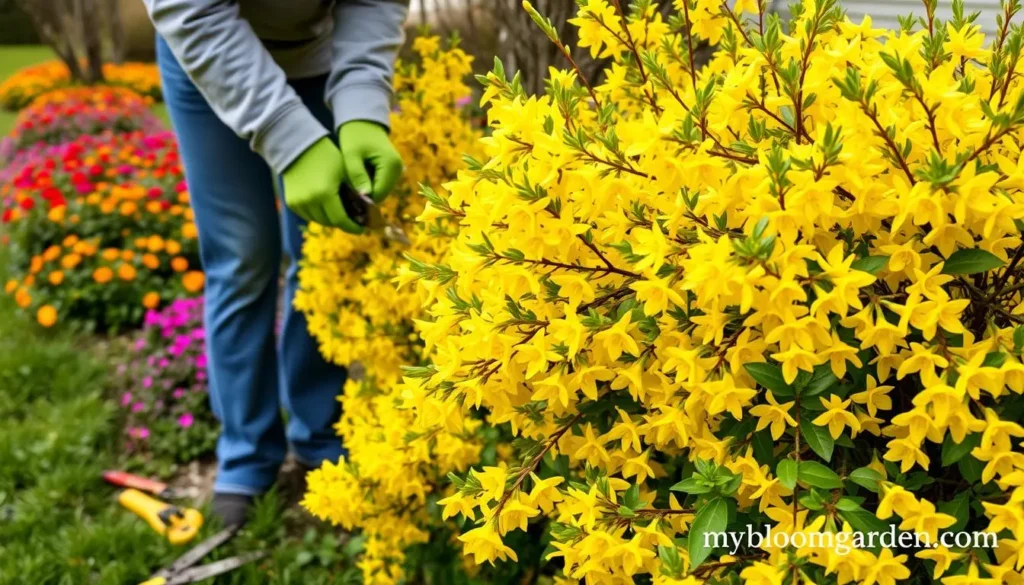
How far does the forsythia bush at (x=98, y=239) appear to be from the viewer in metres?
3.50

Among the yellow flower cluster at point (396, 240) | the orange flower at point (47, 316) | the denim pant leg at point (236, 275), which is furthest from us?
the orange flower at point (47, 316)

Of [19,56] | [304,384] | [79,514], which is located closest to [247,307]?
[304,384]

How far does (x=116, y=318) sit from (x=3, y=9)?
11744 mm

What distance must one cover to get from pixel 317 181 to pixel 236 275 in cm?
56

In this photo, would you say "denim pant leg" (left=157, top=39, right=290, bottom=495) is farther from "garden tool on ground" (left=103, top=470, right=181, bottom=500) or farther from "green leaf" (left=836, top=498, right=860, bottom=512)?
"green leaf" (left=836, top=498, right=860, bottom=512)

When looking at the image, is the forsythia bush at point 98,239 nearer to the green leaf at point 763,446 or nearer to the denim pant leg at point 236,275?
the denim pant leg at point 236,275

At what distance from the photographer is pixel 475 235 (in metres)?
1.09

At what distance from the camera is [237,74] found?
5.70 feet

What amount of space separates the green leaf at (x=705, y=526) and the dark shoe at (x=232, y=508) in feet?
5.46

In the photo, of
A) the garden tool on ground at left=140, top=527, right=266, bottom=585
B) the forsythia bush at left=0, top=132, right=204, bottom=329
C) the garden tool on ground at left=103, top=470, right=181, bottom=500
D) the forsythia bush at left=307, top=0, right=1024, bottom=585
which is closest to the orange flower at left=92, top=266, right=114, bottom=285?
the forsythia bush at left=0, top=132, right=204, bottom=329

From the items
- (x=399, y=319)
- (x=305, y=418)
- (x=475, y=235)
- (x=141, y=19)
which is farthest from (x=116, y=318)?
(x=141, y=19)

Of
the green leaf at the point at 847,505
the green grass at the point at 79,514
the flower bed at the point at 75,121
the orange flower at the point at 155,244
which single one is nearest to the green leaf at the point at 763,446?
the green leaf at the point at 847,505

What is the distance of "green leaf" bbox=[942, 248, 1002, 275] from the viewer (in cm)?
91

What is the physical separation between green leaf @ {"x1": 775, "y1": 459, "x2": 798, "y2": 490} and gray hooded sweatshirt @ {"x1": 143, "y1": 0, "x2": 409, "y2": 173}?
1.23 metres
